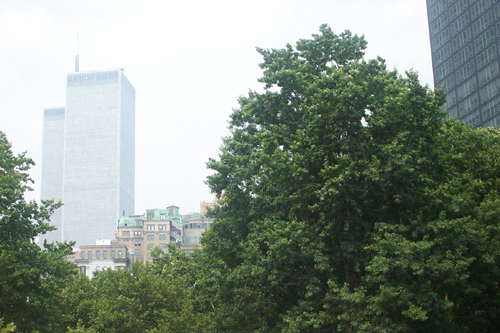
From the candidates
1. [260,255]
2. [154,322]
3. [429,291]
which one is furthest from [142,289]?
[429,291]

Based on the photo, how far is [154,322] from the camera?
51.7 m

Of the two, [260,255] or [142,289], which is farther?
[142,289]

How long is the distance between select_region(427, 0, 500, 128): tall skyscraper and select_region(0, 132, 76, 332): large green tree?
2803 inches

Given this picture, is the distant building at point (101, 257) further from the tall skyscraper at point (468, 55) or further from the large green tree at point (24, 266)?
the large green tree at point (24, 266)

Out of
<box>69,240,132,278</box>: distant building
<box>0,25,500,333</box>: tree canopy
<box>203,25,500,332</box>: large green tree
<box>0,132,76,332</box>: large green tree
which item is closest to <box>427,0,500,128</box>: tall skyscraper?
<box>0,25,500,333</box>: tree canopy

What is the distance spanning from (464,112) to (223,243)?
3088 inches

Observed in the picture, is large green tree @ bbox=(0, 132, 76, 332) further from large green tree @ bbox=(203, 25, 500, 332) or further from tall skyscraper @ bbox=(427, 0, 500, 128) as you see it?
tall skyscraper @ bbox=(427, 0, 500, 128)

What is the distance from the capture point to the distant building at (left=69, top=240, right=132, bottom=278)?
165m

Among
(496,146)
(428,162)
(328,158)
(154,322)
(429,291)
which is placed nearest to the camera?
(429,291)

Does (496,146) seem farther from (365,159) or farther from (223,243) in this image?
(223,243)

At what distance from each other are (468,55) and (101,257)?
112755mm

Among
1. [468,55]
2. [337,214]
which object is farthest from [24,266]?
[468,55]

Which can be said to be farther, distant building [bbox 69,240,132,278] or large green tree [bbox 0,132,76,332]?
distant building [bbox 69,240,132,278]

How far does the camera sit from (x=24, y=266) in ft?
119
